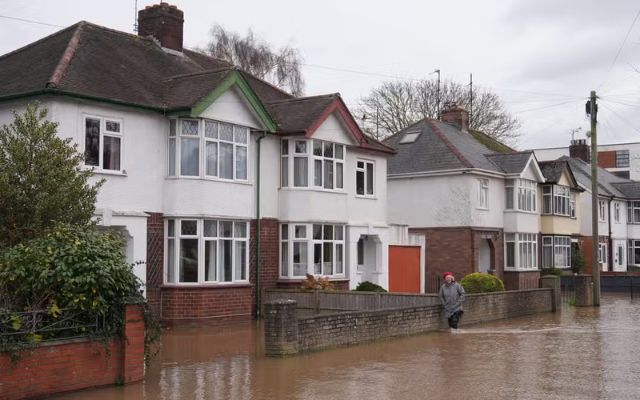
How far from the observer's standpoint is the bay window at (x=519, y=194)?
3844 cm

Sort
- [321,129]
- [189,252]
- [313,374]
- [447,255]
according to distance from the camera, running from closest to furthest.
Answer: [313,374], [189,252], [321,129], [447,255]

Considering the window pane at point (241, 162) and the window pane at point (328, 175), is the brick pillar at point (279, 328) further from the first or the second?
the window pane at point (328, 175)

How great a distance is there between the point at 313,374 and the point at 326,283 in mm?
10917

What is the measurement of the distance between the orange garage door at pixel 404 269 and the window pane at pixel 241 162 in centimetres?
902

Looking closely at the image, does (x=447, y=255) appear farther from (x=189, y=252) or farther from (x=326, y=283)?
(x=189, y=252)

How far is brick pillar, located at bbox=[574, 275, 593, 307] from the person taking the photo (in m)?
29.7

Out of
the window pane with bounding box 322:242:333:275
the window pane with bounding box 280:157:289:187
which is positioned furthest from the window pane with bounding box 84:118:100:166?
the window pane with bounding box 322:242:333:275

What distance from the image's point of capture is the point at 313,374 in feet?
43.2

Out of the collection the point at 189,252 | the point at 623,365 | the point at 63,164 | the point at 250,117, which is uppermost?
the point at 250,117

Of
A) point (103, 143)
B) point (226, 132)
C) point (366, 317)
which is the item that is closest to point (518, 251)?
point (226, 132)

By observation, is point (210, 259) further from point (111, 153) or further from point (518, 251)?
point (518, 251)

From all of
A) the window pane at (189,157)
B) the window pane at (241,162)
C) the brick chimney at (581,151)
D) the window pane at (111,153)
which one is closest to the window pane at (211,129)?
the window pane at (189,157)

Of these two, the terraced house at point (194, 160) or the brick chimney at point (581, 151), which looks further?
the brick chimney at point (581, 151)

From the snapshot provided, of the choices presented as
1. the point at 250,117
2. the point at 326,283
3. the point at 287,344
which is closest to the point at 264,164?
the point at 250,117
